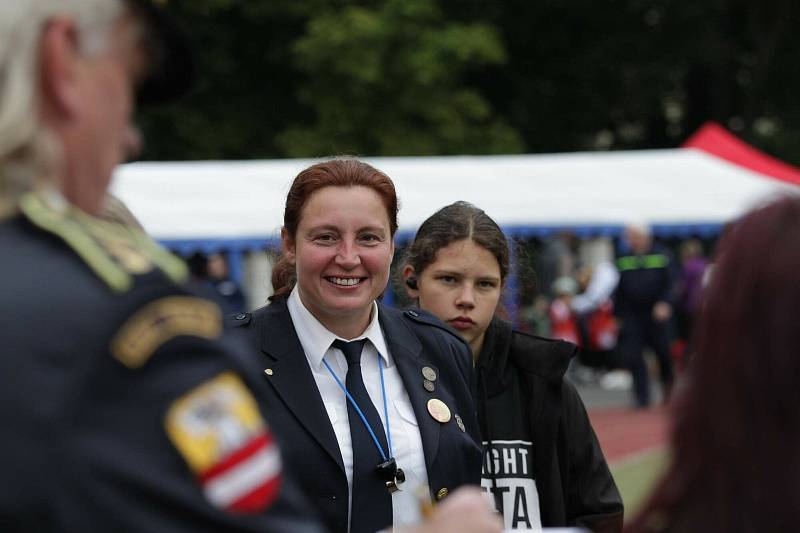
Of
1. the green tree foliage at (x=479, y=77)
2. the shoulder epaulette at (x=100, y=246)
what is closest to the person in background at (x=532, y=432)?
the shoulder epaulette at (x=100, y=246)

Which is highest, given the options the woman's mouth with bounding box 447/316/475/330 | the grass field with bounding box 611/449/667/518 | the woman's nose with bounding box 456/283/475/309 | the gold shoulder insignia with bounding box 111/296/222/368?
the gold shoulder insignia with bounding box 111/296/222/368

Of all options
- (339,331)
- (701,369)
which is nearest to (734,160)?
(339,331)

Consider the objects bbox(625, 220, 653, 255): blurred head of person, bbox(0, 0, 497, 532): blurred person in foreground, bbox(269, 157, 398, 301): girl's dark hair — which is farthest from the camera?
bbox(625, 220, 653, 255): blurred head of person

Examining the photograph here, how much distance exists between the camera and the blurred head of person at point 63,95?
5.24 feet

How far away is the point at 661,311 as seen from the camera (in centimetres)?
1539

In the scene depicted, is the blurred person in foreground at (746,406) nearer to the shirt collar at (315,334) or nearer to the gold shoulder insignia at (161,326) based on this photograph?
the gold shoulder insignia at (161,326)

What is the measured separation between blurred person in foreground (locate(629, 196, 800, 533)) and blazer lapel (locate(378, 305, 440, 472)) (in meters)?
1.58

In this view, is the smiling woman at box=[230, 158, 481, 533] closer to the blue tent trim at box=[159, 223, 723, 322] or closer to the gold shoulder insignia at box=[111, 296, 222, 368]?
the gold shoulder insignia at box=[111, 296, 222, 368]

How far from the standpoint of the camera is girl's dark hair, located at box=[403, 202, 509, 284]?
4.38 m

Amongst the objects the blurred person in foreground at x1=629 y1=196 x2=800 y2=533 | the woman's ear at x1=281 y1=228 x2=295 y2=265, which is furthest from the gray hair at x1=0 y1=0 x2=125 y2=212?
the woman's ear at x1=281 y1=228 x2=295 y2=265

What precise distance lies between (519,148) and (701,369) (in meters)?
24.5

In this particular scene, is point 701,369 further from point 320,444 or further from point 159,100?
point 320,444

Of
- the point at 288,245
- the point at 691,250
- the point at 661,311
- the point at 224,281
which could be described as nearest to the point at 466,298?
the point at 288,245

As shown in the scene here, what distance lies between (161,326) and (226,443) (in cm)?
15
